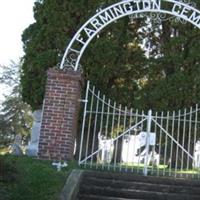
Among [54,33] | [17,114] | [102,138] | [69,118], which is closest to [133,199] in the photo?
[69,118]

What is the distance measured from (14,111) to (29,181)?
29905 millimetres

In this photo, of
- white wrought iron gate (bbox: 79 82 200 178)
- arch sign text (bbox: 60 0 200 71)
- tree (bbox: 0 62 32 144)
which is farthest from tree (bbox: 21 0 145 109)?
tree (bbox: 0 62 32 144)

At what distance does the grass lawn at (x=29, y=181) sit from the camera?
25.0 feet

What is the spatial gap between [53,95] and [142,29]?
618cm

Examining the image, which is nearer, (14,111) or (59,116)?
(59,116)

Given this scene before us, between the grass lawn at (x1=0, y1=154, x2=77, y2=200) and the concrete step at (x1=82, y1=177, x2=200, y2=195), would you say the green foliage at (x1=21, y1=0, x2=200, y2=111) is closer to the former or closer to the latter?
the concrete step at (x1=82, y1=177, x2=200, y2=195)

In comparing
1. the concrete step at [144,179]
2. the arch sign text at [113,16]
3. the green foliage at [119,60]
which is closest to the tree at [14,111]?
the green foliage at [119,60]

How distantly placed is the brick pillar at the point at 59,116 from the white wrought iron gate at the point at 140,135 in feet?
0.95

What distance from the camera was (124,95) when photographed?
15.4 meters

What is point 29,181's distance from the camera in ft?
26.8

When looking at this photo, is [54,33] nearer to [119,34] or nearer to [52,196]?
[119,34]

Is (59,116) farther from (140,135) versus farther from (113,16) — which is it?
(113,16)

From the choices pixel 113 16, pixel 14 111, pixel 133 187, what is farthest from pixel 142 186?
pixel 14 111

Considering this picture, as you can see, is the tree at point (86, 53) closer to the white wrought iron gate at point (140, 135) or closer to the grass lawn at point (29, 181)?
the white wrought iron gate at point (140, 135)
